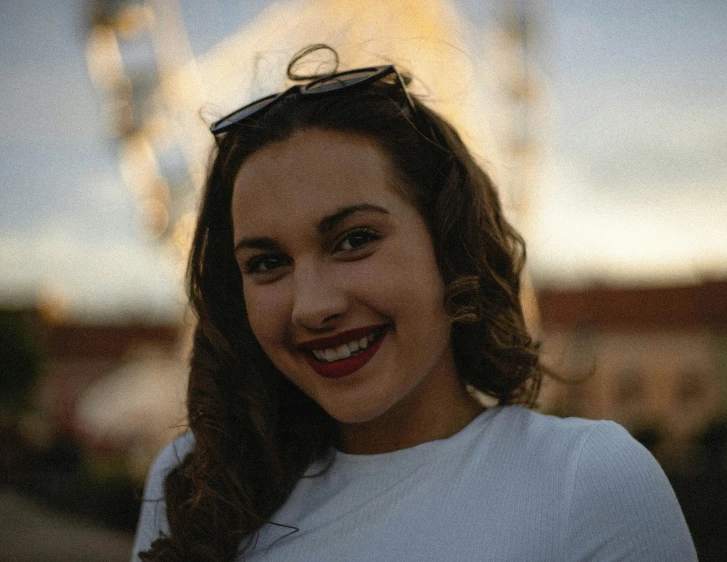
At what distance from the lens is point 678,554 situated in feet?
4.29

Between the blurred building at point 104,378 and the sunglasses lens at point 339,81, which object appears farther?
the blurred building at point 104,378

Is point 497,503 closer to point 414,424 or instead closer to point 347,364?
point 414,424

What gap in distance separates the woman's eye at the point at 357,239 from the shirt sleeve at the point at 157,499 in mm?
810

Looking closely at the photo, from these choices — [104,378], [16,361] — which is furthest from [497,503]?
[104,378]

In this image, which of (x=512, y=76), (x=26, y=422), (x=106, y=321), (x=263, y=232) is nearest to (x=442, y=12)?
(x=512, y=76)

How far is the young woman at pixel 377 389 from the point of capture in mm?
1352

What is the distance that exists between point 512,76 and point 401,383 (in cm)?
1038

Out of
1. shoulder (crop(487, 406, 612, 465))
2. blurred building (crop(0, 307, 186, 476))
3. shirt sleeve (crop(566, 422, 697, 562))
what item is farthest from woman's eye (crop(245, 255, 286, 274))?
blurred building (crop(0, 307, 186, 476))

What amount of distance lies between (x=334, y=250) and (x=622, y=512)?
779 millimetres

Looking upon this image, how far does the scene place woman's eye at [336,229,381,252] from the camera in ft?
5.01

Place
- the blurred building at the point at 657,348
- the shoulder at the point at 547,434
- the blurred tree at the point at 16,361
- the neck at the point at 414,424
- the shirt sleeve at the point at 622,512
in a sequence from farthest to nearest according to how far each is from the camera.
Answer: the blurred building at the point at 657,348
the blurred tree at the point at 16,361
the neck at the point at 414,424
the shoulder at the point at 547,434
the shirt sleeve at the point at 622,512

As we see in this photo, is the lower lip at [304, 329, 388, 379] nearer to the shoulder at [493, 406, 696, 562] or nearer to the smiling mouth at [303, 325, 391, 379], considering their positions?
the smiling mouth at [303, 325, 391, 379]

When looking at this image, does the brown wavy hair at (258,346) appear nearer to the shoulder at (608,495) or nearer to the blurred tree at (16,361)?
the shoulder at (608,495)

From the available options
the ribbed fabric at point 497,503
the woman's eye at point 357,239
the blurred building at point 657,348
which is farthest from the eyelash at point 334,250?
the blurred building at point 657,348
